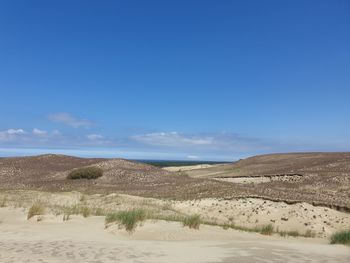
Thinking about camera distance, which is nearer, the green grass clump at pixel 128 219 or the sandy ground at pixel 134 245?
the sandy ground at pixel 134 245

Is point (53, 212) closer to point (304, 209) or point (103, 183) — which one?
point (304, 209)

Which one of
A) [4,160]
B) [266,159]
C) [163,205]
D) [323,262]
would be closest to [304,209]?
[163,205]

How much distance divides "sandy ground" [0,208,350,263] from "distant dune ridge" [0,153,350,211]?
40.1ft

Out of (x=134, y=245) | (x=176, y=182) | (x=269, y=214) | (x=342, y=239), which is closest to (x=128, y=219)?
(x=134, y=245)

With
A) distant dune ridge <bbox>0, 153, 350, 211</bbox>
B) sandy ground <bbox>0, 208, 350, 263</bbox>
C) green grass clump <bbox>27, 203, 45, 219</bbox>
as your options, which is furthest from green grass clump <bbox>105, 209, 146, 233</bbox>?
distant dune ridge <bbox>0, 153, 350, 211</bbox>

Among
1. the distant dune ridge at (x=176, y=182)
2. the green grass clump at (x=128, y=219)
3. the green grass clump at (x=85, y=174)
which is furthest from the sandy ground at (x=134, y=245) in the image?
the green grass clump at (x=85, y=174)

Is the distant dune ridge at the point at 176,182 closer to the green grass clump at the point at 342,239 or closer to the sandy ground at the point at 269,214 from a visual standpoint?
the sandy ground at the point at 269,214

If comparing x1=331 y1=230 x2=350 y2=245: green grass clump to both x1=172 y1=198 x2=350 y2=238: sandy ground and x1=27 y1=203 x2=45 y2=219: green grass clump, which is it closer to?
x1=172 y1=198 x2=350 y2=238: sandy ground

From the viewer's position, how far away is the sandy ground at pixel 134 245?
10703 mm

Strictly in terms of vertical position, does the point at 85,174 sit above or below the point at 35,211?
above

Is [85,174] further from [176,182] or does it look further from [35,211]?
[35,211]

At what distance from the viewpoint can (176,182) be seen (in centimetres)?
3606

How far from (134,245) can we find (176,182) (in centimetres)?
2377

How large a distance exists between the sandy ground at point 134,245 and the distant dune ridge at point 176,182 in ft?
40.1
